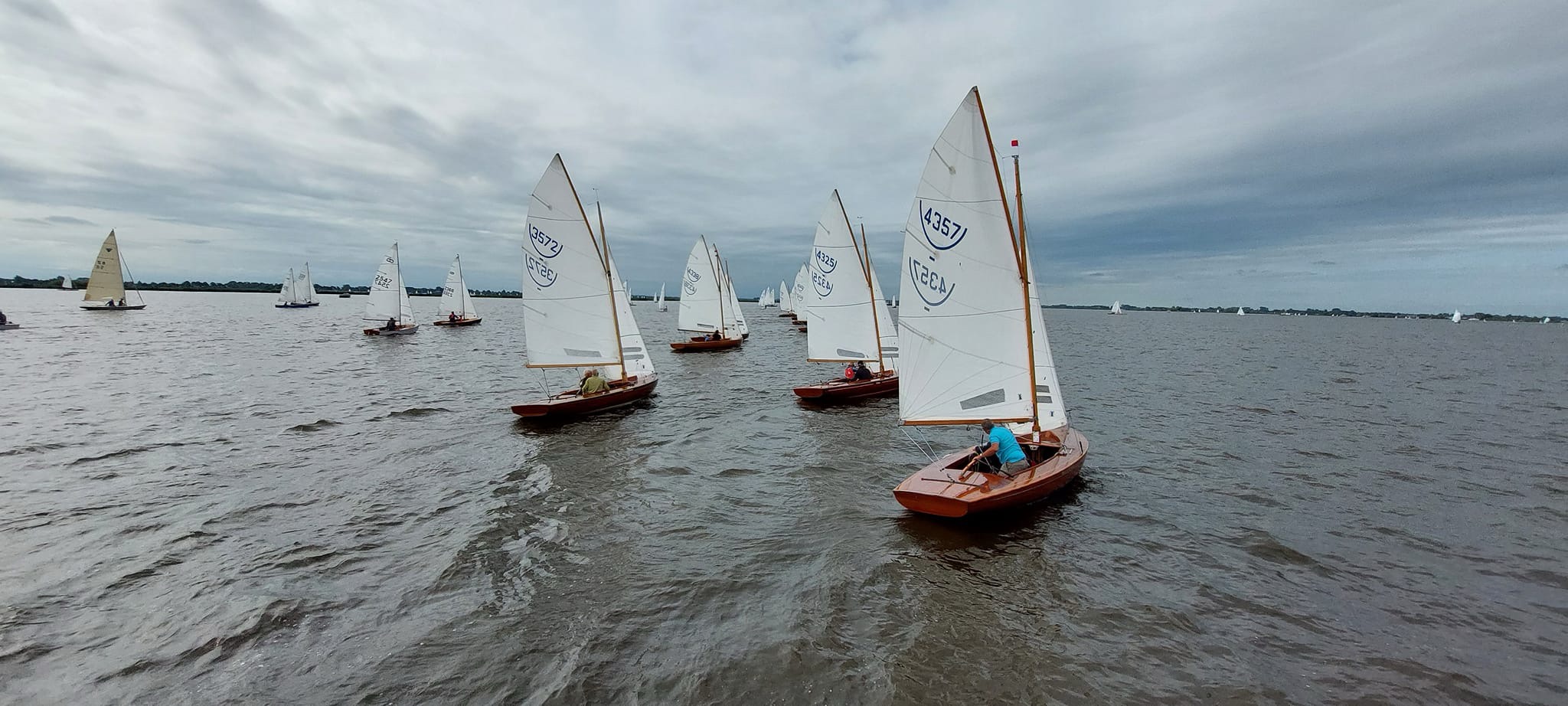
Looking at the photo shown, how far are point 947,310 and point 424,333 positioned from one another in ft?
201

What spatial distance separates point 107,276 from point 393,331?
4880 centimetres

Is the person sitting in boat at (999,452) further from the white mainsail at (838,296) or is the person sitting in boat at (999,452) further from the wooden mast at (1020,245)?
the white mainsail at (838,296)

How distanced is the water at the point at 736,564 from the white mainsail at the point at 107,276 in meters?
70.2

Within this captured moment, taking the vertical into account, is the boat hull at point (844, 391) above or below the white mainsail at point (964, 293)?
below

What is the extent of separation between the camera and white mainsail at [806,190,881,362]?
25.0 m

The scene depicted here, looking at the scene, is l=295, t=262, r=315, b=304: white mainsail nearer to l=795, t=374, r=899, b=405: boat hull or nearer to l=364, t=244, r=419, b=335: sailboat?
l=364, t=244, r=419, b=335: sailboat

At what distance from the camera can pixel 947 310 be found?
12609mm

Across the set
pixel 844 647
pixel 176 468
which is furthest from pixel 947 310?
pixel 176 468

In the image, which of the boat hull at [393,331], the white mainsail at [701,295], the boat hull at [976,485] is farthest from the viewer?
the boat hull at [393,331]

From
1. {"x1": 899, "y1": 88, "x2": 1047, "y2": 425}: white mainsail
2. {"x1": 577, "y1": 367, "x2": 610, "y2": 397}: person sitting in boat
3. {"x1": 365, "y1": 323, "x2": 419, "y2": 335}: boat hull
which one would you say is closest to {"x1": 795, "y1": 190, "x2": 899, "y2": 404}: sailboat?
{"x1": 577, "y1": 367, "x2": 610, "y2": 397}: person sitting in boat

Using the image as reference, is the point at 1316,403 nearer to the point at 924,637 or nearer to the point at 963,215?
the point at 963,215

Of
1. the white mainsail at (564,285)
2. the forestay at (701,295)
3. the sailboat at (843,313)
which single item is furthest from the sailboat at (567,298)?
the forestay at (701,295)

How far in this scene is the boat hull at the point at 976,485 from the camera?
10812mm

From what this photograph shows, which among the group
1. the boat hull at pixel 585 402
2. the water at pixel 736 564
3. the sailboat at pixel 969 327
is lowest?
the water at pixel 736 564
